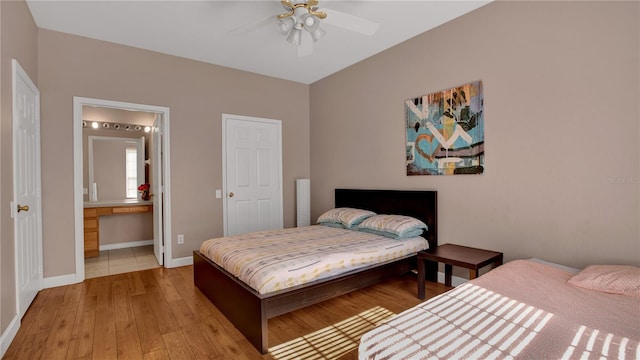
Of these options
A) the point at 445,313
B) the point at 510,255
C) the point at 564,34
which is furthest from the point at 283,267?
the point at 564,34

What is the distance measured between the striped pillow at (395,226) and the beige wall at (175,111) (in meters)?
1.94

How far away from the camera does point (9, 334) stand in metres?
2.09

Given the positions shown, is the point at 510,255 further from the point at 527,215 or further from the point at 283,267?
the point at 283,267

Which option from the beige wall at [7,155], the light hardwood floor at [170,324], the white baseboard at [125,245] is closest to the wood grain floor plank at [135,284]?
the light hardwood floor at [170,324]

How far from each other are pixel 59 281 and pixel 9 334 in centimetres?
135

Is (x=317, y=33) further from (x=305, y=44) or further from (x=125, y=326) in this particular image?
(x=125, y=326)

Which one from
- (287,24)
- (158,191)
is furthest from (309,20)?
(158,191)

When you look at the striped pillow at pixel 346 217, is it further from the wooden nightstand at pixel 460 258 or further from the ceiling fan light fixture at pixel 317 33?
the ceiling fan light fixture at pixel 317 33

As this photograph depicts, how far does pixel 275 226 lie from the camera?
4832 mm

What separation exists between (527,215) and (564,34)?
1468 millimetres

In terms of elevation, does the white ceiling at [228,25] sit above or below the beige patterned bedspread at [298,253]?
above

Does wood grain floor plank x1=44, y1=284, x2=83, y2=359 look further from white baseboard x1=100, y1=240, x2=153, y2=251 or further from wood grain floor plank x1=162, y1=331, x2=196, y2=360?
white baseboard x1=100, y1=240, x2=153, y2=251

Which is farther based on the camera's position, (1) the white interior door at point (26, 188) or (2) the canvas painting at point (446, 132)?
(2) the canvas painting at point (446, 132)

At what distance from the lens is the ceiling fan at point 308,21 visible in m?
2.38
